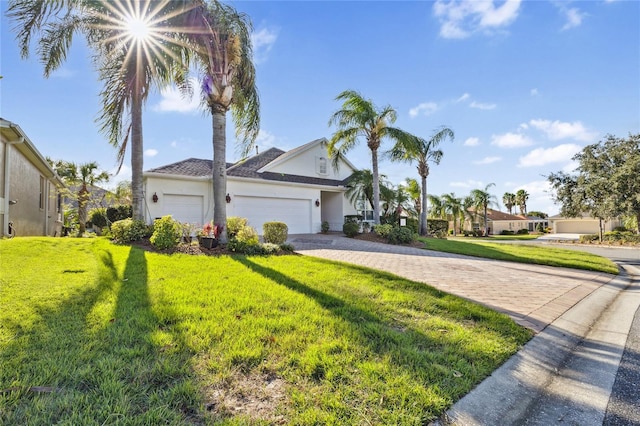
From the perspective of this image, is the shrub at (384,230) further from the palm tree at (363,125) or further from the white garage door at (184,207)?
the white garage door at (184,207)

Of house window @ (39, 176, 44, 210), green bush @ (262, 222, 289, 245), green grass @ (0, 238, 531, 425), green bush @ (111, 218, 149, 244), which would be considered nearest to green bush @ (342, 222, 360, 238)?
green bush @ (262, 222, 289, 245)

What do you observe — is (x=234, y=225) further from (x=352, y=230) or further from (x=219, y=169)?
(x=352, y=230)

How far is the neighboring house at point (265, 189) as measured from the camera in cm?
1433

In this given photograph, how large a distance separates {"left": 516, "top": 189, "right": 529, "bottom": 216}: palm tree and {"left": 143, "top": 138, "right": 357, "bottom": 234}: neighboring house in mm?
54906

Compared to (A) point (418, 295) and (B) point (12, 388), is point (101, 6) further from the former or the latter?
(A) point (418, 295)

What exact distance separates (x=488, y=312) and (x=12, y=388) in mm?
5274

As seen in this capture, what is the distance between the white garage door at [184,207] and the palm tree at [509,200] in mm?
65417

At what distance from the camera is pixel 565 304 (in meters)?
5.36

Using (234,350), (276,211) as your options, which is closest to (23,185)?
(276,211)

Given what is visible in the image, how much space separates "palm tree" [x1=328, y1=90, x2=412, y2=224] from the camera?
51.1 ft

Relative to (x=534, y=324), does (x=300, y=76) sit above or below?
above

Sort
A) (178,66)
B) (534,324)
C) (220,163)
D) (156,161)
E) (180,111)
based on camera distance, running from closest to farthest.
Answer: (534,324) → (220,163) → (178,66) → (180,111) → (156,161)

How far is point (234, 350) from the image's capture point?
2.87 m

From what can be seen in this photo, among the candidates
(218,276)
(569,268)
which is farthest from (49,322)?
(569,268)
